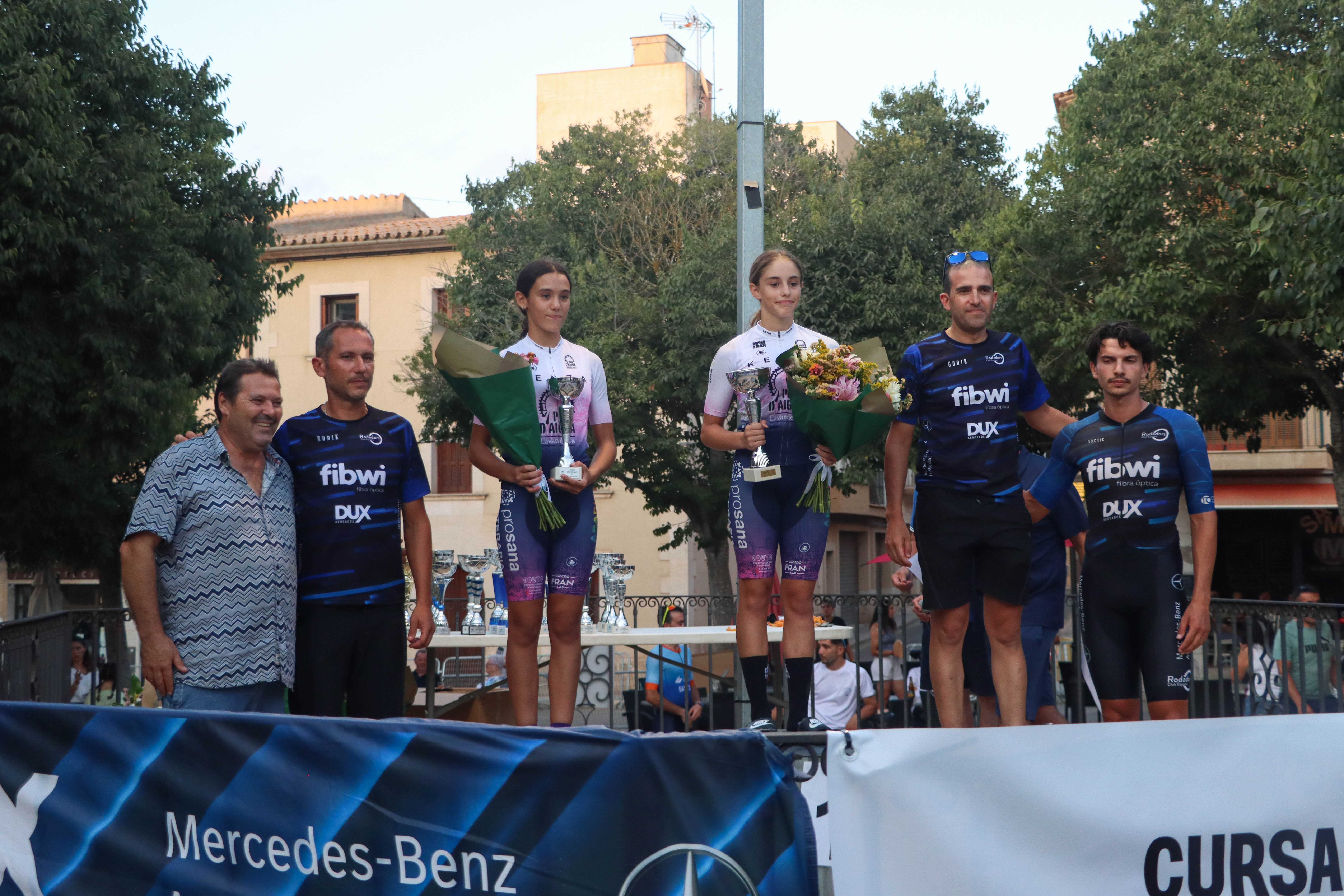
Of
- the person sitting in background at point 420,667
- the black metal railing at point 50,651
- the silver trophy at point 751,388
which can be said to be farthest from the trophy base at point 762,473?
the person sitting in background at point 420,667

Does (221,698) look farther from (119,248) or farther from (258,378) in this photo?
(119,248)

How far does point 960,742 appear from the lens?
→ 10.2 feet

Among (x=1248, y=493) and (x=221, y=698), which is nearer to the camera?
(x=221, y=698)

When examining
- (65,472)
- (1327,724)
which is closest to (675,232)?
(65,472)

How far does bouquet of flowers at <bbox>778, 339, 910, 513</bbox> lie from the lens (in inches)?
186

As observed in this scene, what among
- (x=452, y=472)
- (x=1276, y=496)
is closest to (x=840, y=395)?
(x=1276, y=496)

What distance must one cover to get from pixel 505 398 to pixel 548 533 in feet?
1.89

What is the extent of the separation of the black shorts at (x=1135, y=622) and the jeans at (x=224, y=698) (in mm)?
3102

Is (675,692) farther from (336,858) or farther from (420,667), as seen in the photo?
(336,858)

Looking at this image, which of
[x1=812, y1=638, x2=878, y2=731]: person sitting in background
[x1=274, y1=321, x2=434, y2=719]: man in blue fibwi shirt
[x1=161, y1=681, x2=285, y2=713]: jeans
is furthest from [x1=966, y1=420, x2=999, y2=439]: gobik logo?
[x1=812, y1=638, x2=878, y2=731]: person sitting in background

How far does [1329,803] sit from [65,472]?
16.4m

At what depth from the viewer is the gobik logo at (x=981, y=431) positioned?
480 cm

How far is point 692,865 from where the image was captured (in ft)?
9.86

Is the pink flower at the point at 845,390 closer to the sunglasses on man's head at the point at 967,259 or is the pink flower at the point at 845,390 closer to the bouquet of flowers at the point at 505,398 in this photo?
the sunglasses on man's head at the point at 967,259
